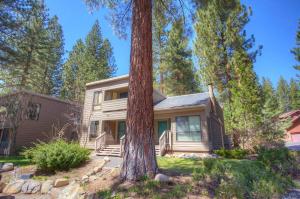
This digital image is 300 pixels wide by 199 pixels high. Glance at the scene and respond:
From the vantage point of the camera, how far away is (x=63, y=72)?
27234mm

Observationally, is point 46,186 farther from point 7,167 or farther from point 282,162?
point 282,162

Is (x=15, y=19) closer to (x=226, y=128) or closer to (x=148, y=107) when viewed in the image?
(x=148, y=107)

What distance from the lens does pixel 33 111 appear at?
16281mm

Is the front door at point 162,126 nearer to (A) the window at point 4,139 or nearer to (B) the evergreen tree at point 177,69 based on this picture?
(B) the evergreen tree at point 177,69

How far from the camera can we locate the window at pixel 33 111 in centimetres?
1571

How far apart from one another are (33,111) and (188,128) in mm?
13810

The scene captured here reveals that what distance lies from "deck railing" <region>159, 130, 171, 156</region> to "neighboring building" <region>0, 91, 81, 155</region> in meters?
7.30

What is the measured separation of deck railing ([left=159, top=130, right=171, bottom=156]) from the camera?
12.2 metres

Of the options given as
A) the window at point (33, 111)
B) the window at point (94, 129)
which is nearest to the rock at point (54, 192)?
the window at point (94, 129)

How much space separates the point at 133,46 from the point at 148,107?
78.4 inches

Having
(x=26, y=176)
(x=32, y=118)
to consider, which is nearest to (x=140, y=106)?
(x=26, y=176)

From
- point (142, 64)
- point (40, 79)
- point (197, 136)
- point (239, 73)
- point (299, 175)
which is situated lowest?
point (299, 175)

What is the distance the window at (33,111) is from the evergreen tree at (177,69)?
15842mm

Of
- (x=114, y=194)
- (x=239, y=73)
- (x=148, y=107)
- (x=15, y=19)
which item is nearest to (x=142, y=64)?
(x=148, y=107)
